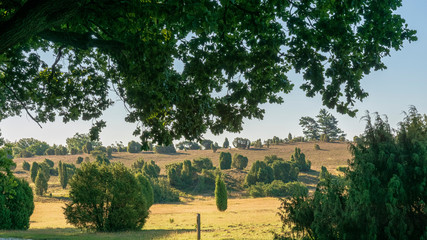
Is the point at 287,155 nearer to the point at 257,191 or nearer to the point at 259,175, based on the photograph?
the point at 259,175

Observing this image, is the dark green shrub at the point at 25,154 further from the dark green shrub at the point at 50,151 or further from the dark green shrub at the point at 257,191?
the dark green shrub at the point at 257,191

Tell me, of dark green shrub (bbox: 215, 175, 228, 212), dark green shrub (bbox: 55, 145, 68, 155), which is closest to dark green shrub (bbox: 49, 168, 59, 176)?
dark green shrub (bbox: 55, 145, 68, 155)

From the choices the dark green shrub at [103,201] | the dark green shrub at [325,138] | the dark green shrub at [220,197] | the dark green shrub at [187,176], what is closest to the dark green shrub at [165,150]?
the dark green shrub at [187,176]

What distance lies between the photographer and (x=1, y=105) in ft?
33.8

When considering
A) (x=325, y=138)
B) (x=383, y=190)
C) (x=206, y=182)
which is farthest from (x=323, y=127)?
(x=383, y=190)

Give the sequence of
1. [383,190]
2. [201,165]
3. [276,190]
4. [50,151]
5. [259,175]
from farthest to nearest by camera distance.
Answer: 1. [50,151]
2. [201,165]
3. [259,175]
4. [276,190]
5. [383,190]

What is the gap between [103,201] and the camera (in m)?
20.7

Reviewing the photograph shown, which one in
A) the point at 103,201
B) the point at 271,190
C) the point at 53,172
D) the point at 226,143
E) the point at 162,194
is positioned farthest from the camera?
the point at 226,143

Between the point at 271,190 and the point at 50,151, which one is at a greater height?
the point at 50,151

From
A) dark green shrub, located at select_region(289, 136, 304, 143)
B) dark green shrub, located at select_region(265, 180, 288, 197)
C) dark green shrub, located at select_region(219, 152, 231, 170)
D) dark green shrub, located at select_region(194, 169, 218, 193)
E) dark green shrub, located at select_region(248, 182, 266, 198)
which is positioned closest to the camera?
dark green shrub, located at select_region(265, 180, 288, 197)

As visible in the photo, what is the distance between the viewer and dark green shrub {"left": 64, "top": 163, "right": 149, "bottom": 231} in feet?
67.7

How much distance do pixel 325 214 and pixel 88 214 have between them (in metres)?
17.4

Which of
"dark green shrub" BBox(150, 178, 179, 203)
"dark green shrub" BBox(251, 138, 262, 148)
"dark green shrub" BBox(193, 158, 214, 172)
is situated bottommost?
"dark green shrub" BBox(150, 178, 179, 203)

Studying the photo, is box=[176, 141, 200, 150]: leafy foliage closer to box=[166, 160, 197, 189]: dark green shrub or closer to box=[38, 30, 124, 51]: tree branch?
box=[166, 160, 197, 189]: dark green shrub
